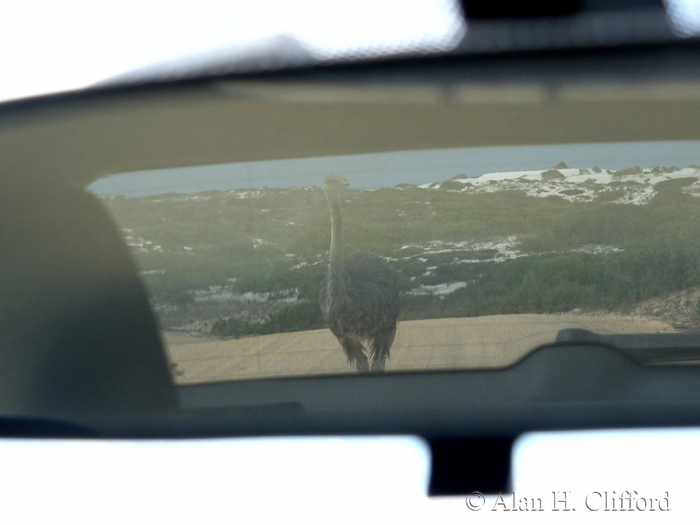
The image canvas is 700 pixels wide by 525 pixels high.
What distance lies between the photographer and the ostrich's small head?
160cm

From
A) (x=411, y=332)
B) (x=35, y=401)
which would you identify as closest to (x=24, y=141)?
(x=35, y=401)

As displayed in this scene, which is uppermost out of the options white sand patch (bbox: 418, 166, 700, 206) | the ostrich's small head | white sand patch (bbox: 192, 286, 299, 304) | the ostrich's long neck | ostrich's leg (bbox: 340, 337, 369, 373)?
the ostrich's small head

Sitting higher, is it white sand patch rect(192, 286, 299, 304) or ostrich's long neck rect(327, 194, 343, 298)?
ostrich's long neck rect(327, 194, 343, 298)

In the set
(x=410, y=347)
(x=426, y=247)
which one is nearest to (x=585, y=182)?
(x=426, y=247)

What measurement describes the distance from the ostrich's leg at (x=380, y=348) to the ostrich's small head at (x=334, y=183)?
401mm

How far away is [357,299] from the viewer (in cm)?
172

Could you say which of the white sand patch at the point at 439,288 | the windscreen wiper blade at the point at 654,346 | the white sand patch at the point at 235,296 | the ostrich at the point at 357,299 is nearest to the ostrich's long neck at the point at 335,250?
the ostrich at the point at 357,299

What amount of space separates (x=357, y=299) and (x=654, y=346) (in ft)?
2.54

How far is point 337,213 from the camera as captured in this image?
1575 mm

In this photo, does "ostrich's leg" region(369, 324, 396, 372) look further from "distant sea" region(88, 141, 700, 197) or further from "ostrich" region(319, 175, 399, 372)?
"distant sea" region(88, 141, 700, 197)

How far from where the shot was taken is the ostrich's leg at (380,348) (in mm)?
1517

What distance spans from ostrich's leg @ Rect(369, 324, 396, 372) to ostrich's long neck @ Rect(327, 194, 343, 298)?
0.69ft

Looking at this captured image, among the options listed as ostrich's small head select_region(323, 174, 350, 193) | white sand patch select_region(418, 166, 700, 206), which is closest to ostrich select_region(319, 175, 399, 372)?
ostrich's small head select_region(323, 174, 350, 193)

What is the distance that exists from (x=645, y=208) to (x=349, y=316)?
83 cm
